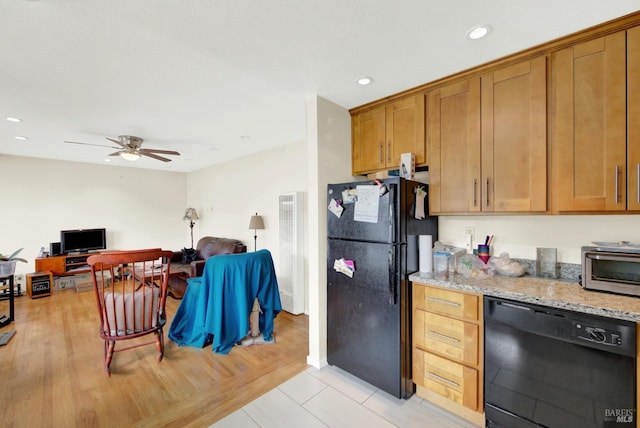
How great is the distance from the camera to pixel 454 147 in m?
2.05

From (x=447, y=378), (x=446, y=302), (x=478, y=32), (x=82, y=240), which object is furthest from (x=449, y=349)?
(x=82, y=240)

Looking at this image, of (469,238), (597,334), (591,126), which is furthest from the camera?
(469,238)

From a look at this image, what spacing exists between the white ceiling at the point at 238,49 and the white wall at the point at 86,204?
2829 millimetres

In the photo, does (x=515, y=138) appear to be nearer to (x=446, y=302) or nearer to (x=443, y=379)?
(x=446, y=302)

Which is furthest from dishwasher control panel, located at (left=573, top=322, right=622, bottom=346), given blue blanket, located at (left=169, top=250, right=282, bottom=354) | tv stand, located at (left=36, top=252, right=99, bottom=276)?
tv stand, located at (left=36, top=252, right=99, bottom=276)

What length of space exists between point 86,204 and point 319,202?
5517mm

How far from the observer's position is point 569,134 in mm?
1623

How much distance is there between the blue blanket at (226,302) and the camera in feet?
8.77

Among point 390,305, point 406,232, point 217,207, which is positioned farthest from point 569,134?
point 217,207

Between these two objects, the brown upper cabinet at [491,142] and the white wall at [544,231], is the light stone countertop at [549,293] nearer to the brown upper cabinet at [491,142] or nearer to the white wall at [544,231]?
the white wall at [544,231]

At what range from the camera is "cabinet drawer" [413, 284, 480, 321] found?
171 cm

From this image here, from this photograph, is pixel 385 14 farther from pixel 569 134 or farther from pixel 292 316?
pixel 292 316

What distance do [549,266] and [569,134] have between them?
90 cm

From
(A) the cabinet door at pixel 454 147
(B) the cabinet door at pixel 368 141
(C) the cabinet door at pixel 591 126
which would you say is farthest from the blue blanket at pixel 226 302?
(C) the cabinet door at pixel 591 126
